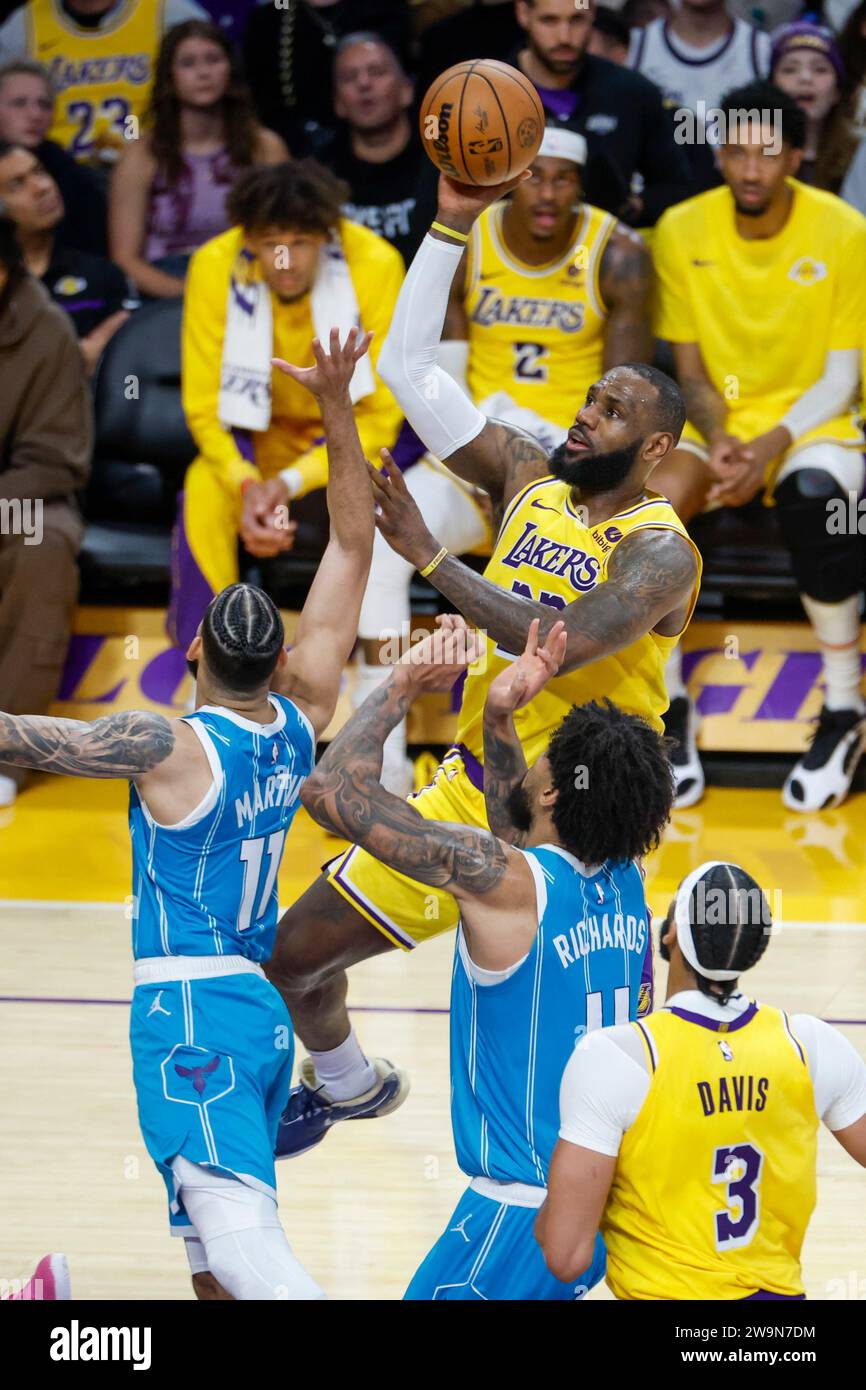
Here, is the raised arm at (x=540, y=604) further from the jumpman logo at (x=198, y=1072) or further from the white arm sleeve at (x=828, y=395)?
the white arm sleeve at (x=828, y=395)

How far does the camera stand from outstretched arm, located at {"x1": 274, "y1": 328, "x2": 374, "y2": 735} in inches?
172

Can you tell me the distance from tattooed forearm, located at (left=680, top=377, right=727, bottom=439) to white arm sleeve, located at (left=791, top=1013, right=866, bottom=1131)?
16.9 feet

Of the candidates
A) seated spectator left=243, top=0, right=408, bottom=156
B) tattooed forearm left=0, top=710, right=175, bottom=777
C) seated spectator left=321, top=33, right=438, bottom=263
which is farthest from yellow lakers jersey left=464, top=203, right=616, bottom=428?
tattooed forearm left=0, top=710, right=175, bottom=777

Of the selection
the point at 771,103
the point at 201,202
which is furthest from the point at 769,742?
the point at 201,202

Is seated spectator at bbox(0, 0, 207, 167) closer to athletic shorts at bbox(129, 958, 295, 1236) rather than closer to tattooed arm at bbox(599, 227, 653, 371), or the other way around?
tattooed arm at bbox(599, 227, 653, 371)

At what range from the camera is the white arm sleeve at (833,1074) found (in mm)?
3312

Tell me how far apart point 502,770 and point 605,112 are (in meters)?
5.26

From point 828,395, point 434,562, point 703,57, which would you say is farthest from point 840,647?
point 434,562

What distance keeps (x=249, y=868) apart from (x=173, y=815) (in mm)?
231

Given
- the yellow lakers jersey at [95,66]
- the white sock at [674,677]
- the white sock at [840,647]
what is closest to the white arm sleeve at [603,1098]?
the white sock at [674,677]

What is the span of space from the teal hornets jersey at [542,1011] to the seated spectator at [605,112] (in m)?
5.36

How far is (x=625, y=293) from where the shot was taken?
8.15m

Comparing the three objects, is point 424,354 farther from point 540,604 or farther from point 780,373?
point 780,373

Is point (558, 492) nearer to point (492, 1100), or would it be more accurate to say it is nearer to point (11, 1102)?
point (492, 1100)
